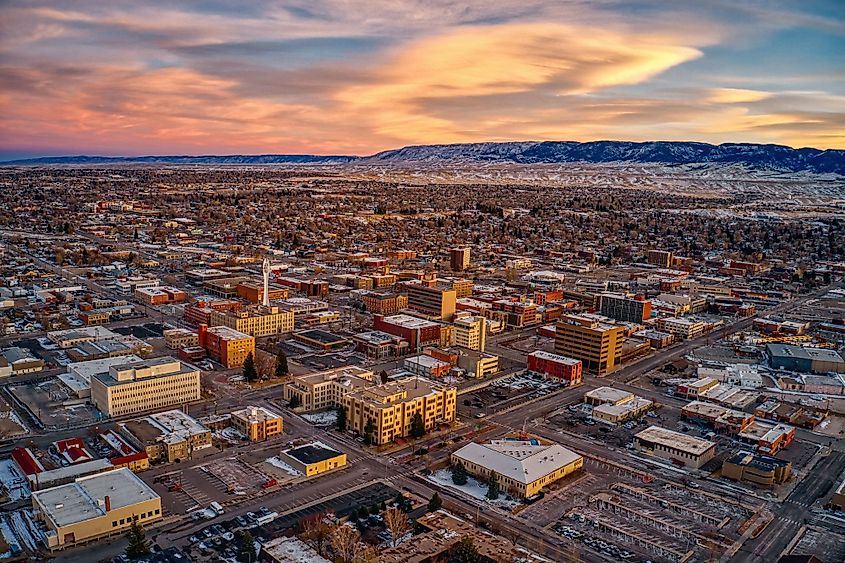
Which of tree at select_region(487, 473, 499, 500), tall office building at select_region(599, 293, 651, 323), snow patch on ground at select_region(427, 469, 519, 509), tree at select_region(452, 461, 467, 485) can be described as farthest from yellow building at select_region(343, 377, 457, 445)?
tall office building at select_region(599, 293, 651, 323)

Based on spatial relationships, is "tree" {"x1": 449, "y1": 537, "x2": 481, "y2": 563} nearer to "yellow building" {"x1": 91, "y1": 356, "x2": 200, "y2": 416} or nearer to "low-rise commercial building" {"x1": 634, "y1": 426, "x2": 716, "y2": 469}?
"low-rise commercial building" {"x1": 634, "y1": 426, "x2": 716, "y2": 469}

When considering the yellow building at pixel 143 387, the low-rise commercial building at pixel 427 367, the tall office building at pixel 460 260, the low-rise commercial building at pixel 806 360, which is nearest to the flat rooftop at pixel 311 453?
the yellow building at pixel 143 387

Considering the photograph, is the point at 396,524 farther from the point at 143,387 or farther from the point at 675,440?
the point at 143,387

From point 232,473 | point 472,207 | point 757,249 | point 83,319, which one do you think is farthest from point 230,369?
point 472,207

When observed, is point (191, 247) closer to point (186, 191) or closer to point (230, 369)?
point (230, 369)

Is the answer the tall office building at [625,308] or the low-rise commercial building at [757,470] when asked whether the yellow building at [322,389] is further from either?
the tall office building at [625,308]

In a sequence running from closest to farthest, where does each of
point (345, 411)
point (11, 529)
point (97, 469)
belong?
point (11, 529) < point (97, 469) < point (345, 411)

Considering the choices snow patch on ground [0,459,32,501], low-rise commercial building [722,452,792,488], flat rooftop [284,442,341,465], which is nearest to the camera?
snow patch on ground [0,459,32,501]
